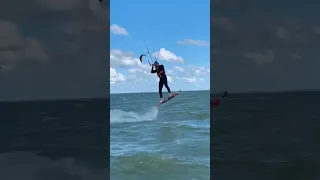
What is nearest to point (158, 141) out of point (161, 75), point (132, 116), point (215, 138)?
point (132, 116)

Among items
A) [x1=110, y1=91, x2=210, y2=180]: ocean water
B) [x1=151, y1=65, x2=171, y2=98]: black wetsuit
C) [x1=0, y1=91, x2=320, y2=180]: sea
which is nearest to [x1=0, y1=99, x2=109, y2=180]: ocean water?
[x1=0, y1=91, x2=320, y2=180]: sea

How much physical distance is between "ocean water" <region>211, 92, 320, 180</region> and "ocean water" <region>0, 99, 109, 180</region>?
87 cm

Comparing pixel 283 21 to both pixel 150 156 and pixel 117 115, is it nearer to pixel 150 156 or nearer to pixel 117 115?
pixel 150 156

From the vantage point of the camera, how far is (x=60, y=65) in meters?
2.43

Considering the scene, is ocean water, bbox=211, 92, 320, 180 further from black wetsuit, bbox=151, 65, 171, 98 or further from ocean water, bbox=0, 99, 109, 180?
ocean water, bbox=0, 99, 109, 180

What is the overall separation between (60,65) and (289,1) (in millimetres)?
1835

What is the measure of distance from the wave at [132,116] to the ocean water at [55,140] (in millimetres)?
5092

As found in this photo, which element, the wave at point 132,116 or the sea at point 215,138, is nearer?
the sea at point 215,138

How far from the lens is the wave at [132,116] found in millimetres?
7968

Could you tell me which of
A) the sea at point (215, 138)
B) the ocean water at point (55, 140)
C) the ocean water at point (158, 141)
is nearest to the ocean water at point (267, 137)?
the sea at point (215, 138)

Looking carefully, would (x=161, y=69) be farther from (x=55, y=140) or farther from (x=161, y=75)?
(x=55, y=140)

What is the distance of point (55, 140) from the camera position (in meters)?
2.42

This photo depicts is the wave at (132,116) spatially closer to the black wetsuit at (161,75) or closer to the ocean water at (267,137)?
the black wetsuit at (161,75)

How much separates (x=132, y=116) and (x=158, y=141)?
5.51 ft
